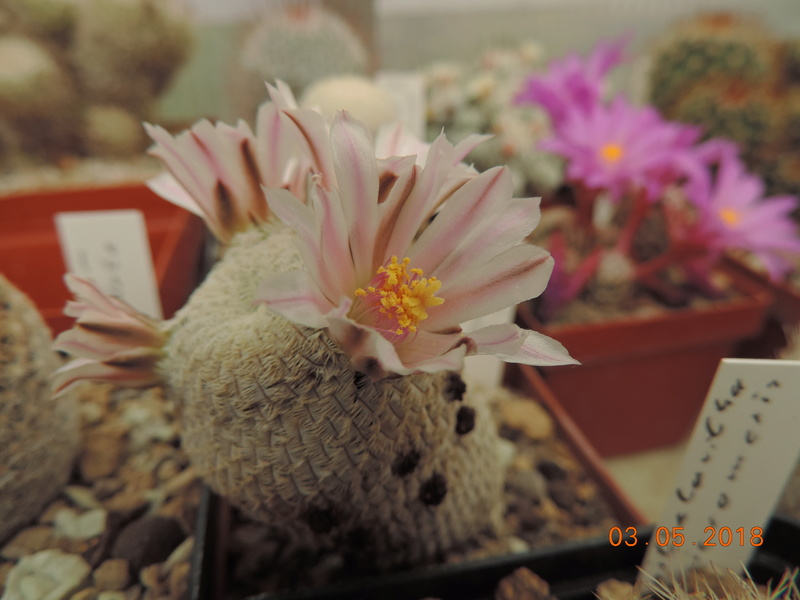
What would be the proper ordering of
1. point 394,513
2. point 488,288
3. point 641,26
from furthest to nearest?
point 641,26 → point 394,513 → point 488,288

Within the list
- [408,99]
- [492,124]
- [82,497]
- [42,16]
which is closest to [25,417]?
[82,497]

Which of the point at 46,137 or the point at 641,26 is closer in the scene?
the point at 46,137

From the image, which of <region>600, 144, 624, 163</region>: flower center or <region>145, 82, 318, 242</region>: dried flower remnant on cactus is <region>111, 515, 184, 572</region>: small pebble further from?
<region>600, 144, 624, 163</region>: flower center

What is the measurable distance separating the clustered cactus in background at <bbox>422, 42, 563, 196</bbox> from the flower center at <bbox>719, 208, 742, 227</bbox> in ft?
1.15

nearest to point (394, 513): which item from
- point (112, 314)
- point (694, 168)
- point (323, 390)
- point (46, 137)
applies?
point (323, 390)

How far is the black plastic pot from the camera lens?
50 cm

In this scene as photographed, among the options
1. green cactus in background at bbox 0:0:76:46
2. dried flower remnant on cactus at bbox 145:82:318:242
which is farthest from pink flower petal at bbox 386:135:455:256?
green cactus in background at bbox 0:0:76:46

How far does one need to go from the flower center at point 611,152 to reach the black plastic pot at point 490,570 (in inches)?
23.3

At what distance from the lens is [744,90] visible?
1344 millimetres

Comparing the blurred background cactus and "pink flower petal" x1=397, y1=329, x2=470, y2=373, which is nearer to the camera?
"pink flower petal" x1=397, y1=329, x2=470, y2=373

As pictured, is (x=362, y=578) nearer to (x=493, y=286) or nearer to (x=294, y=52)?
(x=493, y=286)

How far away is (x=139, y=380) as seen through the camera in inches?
18.1

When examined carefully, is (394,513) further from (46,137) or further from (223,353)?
(46,137)

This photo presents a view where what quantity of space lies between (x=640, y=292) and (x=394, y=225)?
0.85 m
